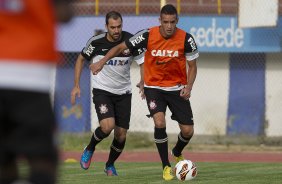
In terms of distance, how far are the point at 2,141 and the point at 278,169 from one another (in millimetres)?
11105

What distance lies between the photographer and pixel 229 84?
22297 millimetres

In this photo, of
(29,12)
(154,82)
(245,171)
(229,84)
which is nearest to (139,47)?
(154,82)

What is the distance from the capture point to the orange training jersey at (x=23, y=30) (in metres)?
4.16

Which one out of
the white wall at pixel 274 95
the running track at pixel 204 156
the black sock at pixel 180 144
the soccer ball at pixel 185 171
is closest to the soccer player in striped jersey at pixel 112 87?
the black sock at pixel 180 144

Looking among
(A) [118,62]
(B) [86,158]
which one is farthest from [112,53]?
(B) [86,158]

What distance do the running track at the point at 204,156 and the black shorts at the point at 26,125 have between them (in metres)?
13.9

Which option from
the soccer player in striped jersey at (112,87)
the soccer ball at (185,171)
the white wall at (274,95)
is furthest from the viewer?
the white wall at (274,95)

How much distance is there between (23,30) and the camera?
13.7 feet

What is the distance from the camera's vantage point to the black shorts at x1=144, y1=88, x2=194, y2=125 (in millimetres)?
12461

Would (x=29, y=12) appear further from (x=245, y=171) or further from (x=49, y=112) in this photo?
(x=245, y=171)

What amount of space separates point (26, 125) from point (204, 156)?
15.5 metres

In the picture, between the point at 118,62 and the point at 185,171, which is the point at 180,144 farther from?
the point at 118,62

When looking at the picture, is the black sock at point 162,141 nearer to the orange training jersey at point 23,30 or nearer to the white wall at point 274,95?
the orange training jersey at point 23,30

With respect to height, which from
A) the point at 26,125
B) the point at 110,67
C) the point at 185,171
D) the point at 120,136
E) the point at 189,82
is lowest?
the point at 185,171
